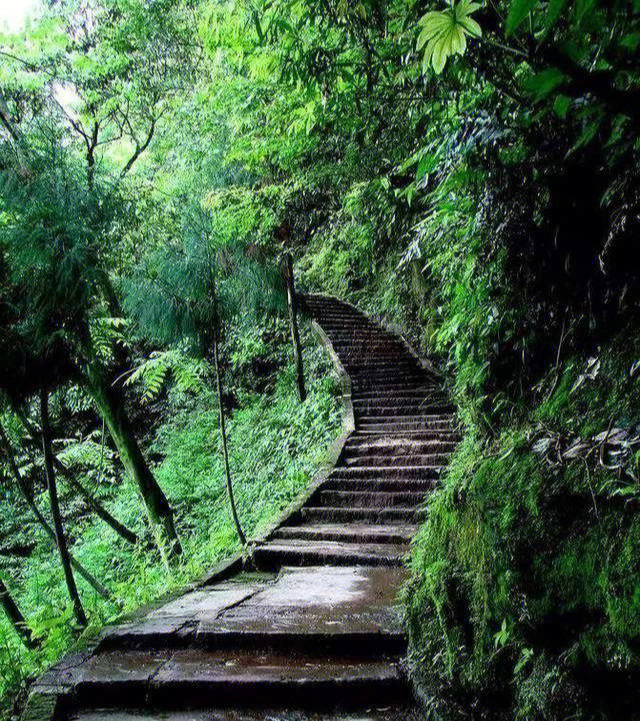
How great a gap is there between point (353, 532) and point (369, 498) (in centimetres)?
105

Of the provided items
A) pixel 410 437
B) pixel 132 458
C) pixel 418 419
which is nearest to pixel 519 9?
pixel 410 437

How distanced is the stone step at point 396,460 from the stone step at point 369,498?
662 mm

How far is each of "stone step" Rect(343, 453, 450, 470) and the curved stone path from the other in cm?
97

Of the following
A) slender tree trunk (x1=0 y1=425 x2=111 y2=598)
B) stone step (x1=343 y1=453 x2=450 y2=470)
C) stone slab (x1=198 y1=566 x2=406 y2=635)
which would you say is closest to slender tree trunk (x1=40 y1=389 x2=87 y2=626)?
slender tree trunk (x1=0 y1=425 x2=111 y2=598)

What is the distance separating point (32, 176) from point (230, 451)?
26.2 feet

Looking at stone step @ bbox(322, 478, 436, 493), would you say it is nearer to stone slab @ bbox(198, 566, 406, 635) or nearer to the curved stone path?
the curved stone path

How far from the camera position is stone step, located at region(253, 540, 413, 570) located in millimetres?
5074

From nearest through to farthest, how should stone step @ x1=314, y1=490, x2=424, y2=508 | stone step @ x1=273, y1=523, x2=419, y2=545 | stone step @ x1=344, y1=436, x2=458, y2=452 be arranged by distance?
1. stone step @ x1=273, y1=523, x2=419, y2=545
2. stone step @ x1=314, y1=490, x2=424, y2=508
3. stone step @ x1=344, y1=436, x2=458, y2=452

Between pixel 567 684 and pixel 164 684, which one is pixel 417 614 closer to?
pixel 567 684

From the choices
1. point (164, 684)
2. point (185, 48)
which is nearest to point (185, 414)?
point (185, 48)

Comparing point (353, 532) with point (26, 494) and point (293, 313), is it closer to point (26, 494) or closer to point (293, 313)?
point (26, 494)

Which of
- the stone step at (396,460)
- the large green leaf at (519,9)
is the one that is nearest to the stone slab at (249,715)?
the large green leaf at (519,9)

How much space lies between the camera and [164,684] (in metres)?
3.00

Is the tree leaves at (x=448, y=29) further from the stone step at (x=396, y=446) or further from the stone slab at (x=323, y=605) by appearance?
the stone step at (x=396, y=446)
